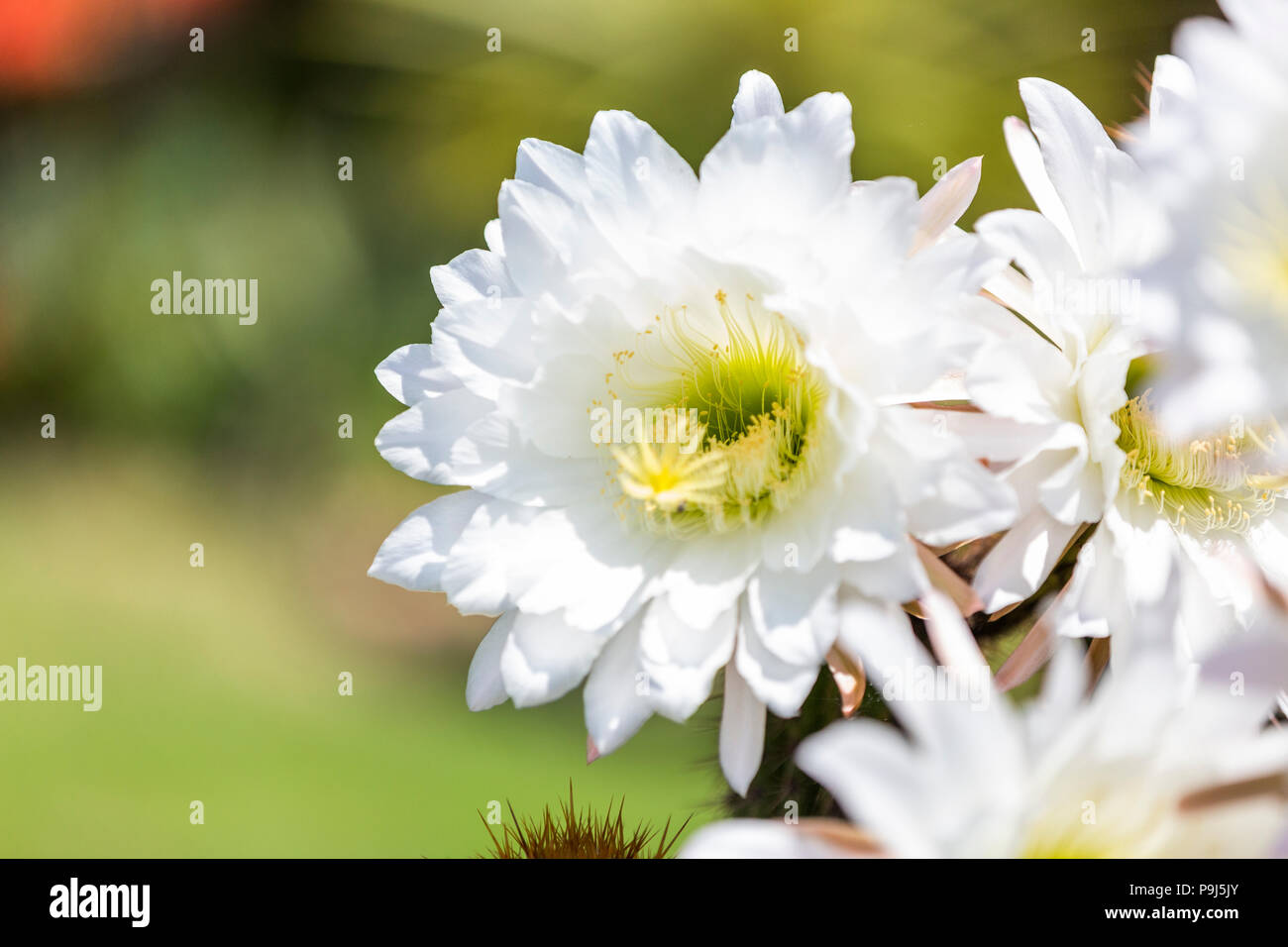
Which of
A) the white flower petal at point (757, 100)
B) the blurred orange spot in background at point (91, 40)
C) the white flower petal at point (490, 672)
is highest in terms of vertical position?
the blurred orange spot in background at point (91, 40)

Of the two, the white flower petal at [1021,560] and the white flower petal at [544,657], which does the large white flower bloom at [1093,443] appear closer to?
the white flower petal at [1021,560]

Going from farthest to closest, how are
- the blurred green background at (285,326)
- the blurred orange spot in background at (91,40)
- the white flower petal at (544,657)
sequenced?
the blurred orange spot in background at (91,40)
the blurred green background at (285,326)
the white flower petal at (544,657)

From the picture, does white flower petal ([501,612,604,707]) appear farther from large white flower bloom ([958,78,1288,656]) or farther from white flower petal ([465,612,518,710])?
large white flower bloom ([958,78,1288,656])

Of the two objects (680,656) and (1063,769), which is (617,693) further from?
(1063,769)

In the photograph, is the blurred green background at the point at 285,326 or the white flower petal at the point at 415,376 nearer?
the white flower petal at the point at 415,376

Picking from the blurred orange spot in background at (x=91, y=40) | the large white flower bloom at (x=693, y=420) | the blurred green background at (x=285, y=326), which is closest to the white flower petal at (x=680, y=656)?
the large white flower bloom at (x=693, y=420)

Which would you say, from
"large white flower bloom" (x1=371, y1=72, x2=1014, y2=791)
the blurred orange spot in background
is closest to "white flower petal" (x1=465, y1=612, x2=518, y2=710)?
"large white flower bloom" (x1=371, y1=72, x2=1014, y2=791)
